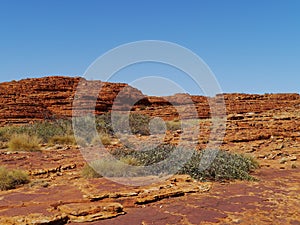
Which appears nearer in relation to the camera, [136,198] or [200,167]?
[136,198]

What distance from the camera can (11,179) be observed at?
223 inches

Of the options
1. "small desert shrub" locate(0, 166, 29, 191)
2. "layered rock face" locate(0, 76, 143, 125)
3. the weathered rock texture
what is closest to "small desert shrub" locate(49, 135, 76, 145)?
the weathered rock texture

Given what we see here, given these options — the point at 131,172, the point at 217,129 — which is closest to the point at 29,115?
the point at 217,129

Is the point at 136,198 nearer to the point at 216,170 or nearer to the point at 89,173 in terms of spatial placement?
the point at 89,173

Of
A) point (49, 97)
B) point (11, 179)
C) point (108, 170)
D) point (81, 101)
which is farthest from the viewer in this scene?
point (49, 97)

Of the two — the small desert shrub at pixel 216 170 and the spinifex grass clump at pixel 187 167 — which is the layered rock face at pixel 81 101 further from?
the small desert shrub at pixel 216 170

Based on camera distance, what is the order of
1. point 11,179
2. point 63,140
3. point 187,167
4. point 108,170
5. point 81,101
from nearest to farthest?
point 11,179 < point 108,170 < point 187,167 < point 63,140 < point 81,101

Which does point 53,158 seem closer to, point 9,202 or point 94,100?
point 9,202

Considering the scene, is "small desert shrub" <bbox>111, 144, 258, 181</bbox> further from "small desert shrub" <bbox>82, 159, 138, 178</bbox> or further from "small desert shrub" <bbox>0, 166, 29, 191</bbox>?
"small desert shrub" <bbox>0, 166, 29, 191</bbox>

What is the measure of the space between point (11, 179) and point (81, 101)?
19.1m

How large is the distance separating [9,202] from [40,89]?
23.6 meters

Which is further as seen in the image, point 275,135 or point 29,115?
point 29,115

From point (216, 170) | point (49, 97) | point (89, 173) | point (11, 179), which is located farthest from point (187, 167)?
point (49, 97)

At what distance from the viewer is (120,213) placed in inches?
149
